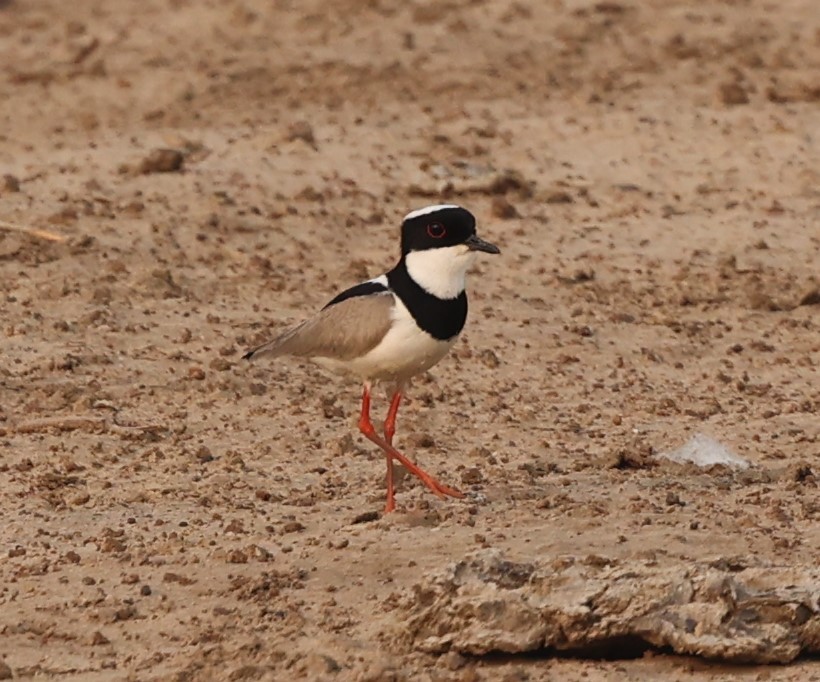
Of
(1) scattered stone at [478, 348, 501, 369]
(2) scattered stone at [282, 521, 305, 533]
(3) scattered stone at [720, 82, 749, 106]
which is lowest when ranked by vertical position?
(3) scattered stone at [720, 82, 749, 106]

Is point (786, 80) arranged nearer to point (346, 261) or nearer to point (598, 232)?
point (598, 232)

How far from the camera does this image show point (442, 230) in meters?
8.20

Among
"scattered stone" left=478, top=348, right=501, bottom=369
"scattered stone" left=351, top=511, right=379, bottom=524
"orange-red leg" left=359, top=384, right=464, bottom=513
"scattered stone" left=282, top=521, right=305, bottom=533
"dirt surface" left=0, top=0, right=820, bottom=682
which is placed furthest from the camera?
"scattered stone" left=478, top=348, right=501, bottom=369

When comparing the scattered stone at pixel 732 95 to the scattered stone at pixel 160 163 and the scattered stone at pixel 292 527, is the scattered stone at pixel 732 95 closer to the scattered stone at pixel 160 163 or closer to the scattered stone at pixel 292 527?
the scattered stone at pixel 160 163

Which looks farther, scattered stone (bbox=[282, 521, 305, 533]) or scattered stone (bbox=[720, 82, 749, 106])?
scattered stone (bbox=[720, 82, 749, 106])

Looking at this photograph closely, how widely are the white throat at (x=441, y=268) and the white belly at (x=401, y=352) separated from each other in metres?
0.15

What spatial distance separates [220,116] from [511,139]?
214 centimetres

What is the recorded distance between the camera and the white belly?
796 centimetres

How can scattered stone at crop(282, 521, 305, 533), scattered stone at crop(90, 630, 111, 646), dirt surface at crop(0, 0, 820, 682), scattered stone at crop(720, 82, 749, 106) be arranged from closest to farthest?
scattered stone at crop(90, 630, 111, 646) → dirt surface at crop(0, 0, 820, 682) → scattered stone at crop(282, 521, 305, 533) → scattered stone at crop(720, 82, 749, 106)

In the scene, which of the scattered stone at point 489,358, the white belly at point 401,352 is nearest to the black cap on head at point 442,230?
the white belly at point 401,352

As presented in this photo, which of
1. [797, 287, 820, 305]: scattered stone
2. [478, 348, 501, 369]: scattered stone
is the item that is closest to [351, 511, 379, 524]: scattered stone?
[478, 348, 501, 369]: scattered stone

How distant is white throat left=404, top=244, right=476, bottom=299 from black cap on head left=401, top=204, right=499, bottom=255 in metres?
0.03

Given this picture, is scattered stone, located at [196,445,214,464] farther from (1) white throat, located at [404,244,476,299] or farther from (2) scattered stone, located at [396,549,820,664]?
(2) scattered stone, located at [396,549,820,664]

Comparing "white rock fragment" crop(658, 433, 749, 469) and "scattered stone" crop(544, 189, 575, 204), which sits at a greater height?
"white rock fragment" crop(658, 433, 749, 469)
